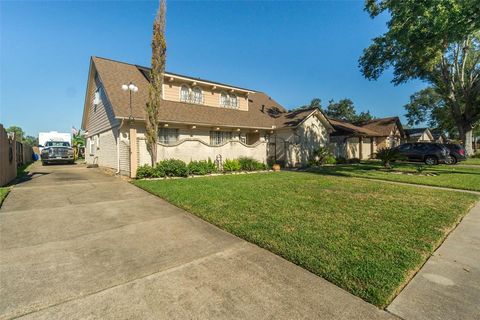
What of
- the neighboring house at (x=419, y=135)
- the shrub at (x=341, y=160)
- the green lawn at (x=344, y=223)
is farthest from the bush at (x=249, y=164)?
the neighboring house at (x=419, y=135)

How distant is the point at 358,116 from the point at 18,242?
6589 centimetres

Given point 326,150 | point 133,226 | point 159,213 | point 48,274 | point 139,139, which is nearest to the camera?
point 48,274

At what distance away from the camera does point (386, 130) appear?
1171 inches

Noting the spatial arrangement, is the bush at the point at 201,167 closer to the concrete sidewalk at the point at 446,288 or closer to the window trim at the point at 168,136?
the window trim at the point at 168,136

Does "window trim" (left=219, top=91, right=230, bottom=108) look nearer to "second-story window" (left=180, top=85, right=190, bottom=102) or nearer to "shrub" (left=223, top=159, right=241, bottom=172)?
"second-story window" (left=180, top=85, right=190, bottom=102)

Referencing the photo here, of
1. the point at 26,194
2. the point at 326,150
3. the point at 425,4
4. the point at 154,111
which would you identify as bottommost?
the point at 26,194

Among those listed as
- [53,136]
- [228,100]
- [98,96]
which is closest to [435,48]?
[228,100]

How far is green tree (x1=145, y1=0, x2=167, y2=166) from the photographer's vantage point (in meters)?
11.5

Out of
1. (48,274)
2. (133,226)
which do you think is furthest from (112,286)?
(133,226)

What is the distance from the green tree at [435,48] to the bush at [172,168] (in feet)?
45.5

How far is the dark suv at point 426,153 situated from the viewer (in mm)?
18109

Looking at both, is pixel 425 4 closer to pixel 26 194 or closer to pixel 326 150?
pixel 326 150

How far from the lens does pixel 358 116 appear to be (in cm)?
5900

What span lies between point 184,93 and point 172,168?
6.59m
